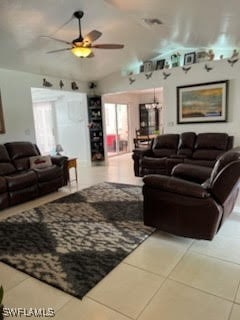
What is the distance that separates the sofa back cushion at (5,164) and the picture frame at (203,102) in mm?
3879

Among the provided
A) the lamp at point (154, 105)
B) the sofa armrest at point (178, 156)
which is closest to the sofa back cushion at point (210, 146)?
the sofa armrest at point (178, 156)

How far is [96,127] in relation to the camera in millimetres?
7113

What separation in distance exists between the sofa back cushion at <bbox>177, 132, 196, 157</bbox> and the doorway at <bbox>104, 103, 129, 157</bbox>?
3695 millimetres

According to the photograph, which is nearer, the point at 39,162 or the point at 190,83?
the point at 39,162

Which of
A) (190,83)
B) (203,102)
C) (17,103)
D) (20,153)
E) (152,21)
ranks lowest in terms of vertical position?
(20,153)

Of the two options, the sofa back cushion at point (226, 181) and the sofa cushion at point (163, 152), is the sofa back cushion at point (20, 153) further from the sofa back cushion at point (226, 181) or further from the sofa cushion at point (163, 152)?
the sofa back cushion at point (226, 181)

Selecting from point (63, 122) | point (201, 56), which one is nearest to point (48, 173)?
point (63, 122)

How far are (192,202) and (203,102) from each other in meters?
3.82

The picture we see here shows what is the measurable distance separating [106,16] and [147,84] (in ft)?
8.40

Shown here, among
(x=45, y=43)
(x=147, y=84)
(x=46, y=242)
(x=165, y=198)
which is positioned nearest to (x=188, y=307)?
(x=165, y=198)

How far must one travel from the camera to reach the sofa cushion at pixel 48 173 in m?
4.18

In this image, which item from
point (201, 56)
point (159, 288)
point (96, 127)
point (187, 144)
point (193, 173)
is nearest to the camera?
point (159, 288)

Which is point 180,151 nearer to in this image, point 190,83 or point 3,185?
point 190,83

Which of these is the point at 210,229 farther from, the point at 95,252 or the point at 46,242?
the point at 46,242
